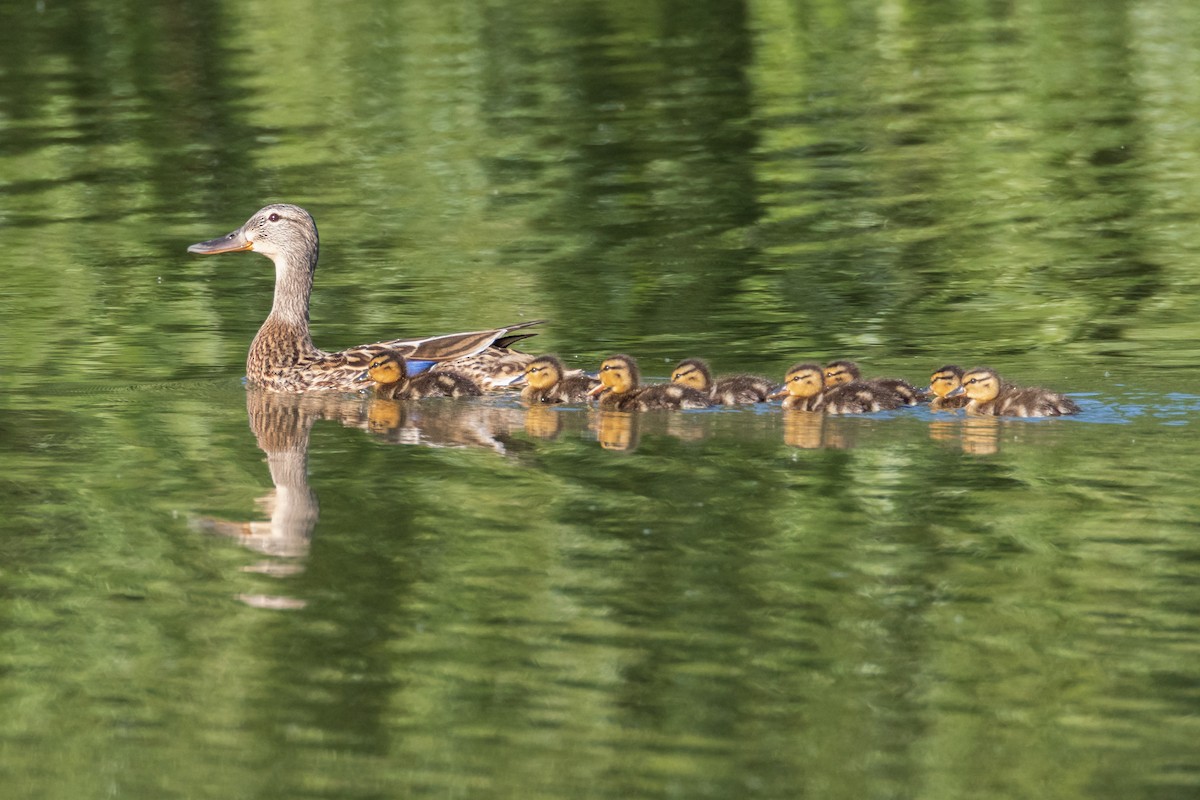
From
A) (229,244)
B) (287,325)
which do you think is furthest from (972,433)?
(229,244)

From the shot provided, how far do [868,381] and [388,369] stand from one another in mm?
2289

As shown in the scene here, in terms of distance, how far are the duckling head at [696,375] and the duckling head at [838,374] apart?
52cm

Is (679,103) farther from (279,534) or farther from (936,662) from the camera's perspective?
(936,662)

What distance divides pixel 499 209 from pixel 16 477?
8.10 m

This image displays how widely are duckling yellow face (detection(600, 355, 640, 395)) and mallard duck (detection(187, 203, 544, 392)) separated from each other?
80cm

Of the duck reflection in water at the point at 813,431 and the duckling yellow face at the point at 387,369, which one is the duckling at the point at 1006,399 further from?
the duckling yellow face at the point at 387,369

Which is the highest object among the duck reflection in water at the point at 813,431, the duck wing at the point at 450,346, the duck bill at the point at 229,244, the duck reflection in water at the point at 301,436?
the duck bill at the point at 229,244

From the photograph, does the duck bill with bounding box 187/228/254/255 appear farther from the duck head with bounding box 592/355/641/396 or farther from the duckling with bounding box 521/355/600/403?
the duck head with bounding box 592/355/641/396

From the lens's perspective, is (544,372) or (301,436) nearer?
(301,436)

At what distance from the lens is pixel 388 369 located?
10.5 meters

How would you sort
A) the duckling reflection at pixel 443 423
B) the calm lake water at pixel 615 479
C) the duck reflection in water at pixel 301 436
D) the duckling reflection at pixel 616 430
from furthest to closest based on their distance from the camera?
the duckling reflection at pixel 443 423, the duckling reflection at pixel 616 430, the duck reflection in water at pixel 301 436, the calm lake water at pixel 615 479

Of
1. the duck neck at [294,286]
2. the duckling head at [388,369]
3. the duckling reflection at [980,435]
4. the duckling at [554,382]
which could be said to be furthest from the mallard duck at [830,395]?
the duck neck at [294,286]

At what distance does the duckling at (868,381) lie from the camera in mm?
9734

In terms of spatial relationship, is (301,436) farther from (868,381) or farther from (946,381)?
(946,381)
